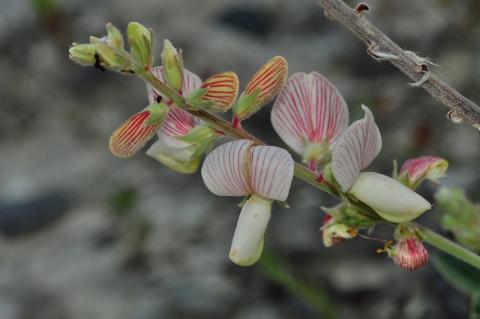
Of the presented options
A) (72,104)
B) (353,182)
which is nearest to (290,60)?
(72,104)

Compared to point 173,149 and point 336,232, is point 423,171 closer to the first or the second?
point 336,232

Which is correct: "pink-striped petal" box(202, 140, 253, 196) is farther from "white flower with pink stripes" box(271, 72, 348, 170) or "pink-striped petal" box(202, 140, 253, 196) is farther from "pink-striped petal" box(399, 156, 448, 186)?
"pink-striped petal" box(399, 156, 448, 186)

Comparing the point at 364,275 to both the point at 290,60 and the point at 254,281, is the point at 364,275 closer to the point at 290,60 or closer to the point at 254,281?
the point at 254,281

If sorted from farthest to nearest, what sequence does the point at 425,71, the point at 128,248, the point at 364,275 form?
the point at 128,248 → the point at 364,275 → the point at 425,71

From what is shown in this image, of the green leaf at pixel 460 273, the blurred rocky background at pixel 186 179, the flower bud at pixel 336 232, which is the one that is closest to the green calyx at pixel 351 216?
the flower bud at pixel 336 232

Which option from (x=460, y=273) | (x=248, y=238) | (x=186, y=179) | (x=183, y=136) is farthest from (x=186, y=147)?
(x=186, y=179)

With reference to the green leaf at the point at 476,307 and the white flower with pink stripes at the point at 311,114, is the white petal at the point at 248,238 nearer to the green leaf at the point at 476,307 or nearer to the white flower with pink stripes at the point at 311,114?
the white flower with pink stripes at the point at 311,114
